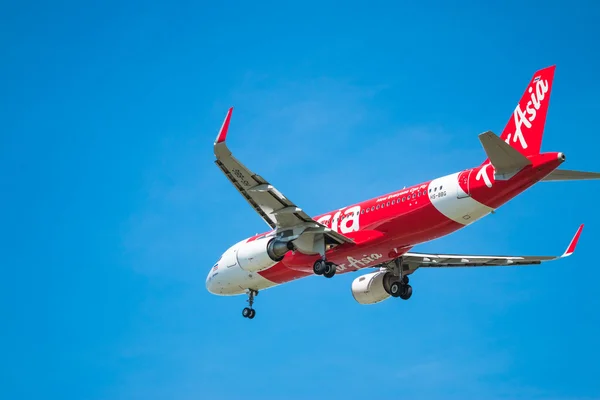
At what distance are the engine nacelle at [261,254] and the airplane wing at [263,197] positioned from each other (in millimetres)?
748

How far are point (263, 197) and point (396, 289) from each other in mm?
9321

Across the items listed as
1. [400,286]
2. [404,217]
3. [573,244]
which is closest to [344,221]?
[404,217]

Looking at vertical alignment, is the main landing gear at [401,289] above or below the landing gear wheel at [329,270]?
above

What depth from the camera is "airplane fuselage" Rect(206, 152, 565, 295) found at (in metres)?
38.1

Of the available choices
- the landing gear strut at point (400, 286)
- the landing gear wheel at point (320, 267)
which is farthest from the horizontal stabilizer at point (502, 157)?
the landing gear strut at point (400, 286)

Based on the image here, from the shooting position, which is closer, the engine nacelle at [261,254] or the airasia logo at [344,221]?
the engine nacelle at [261,254]

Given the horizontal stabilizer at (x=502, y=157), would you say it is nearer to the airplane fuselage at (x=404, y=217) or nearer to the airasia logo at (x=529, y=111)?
the airplane fuselage at (x=404, y=217)

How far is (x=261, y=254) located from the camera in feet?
144

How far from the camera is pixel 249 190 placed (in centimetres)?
4066

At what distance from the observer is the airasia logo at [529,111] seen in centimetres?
3850

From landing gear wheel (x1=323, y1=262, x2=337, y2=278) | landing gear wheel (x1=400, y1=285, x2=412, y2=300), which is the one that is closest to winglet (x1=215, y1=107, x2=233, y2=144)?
landing gear wheel (x1=323, y1=262, x2=337, y2=278)

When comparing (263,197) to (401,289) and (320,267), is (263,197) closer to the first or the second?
(320,267)

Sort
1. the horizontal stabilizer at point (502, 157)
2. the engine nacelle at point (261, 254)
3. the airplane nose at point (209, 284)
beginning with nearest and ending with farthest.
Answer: the horizontal stabilizer at point (502, 157)
the engine nacelle at point (261, 254)
the airplane nose at point (209, 284)

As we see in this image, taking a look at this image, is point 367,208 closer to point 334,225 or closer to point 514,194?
point 334,225
